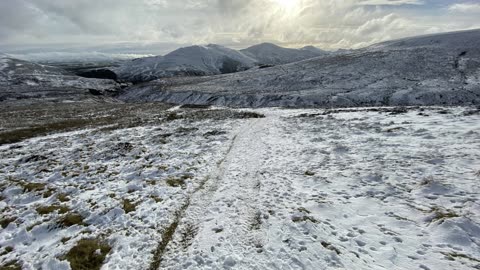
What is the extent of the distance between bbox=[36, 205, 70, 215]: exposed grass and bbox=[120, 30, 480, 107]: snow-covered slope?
40.9 metres

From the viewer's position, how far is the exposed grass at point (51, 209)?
12.6 metres

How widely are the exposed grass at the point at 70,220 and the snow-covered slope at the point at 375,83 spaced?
41.1 meters

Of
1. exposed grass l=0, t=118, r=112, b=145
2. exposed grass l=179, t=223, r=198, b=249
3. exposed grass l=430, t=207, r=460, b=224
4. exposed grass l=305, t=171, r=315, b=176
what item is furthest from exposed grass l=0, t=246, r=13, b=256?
exposed grass l=0, t=118, r=112, b=145

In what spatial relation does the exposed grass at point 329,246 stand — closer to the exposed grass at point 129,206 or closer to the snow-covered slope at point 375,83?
the exposed grass at point 129,206

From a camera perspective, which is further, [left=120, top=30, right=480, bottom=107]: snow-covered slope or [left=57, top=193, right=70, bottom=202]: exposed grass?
[left=120, top=30, right=480, bottom=107]: snow-covered slope

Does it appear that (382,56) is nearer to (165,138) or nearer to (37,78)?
(165,138)

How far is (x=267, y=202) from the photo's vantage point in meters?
12.0

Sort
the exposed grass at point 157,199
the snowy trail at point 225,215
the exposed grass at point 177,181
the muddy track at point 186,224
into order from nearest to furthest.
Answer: the snowy trail at point 225,215
the muddy track at point 186,224
the exposed grass at point 157,199
the exposed grass at point 177,181

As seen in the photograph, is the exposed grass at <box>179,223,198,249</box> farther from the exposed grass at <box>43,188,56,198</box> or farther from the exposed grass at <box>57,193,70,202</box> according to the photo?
the exposed grass at <box>43,188,56,198</box>

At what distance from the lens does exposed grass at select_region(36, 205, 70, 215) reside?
1262 centimetres

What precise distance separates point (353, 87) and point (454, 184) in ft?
146

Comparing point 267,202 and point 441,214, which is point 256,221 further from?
point 441,214

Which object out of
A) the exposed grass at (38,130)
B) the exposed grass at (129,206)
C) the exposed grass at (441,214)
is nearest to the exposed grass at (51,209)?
the exposed grass at (129,206)

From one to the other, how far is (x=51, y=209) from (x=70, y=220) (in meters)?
1.94
